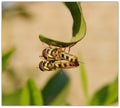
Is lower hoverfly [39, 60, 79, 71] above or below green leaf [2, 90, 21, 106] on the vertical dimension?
above

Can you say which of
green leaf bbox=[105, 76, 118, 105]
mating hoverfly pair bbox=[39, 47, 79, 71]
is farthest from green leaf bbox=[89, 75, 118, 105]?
mating hoverfly pair bbox=[39, 47, 79, 71]

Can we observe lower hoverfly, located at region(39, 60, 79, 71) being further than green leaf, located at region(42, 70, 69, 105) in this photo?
No

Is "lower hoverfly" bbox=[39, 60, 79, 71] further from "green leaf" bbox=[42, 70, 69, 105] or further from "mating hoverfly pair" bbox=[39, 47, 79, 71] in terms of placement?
"green leaf" bbox=[42, 70, 69, 105]

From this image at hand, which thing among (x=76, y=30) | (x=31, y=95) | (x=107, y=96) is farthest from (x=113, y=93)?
(x=76, y=30)

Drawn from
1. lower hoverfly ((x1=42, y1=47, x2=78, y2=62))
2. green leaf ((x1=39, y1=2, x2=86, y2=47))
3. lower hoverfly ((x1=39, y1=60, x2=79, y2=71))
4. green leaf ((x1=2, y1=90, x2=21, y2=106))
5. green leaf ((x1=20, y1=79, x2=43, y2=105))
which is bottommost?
green leaf ((x1=2, y1=90, x2=21, y2=106))

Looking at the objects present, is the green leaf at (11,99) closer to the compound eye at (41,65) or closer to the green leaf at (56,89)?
the green leaf at (56,89)

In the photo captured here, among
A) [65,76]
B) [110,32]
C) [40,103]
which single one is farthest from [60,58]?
[110,32]

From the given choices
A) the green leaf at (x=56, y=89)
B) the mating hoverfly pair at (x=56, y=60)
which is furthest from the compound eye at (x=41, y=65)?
the green leaf at (x=56, y=89)
